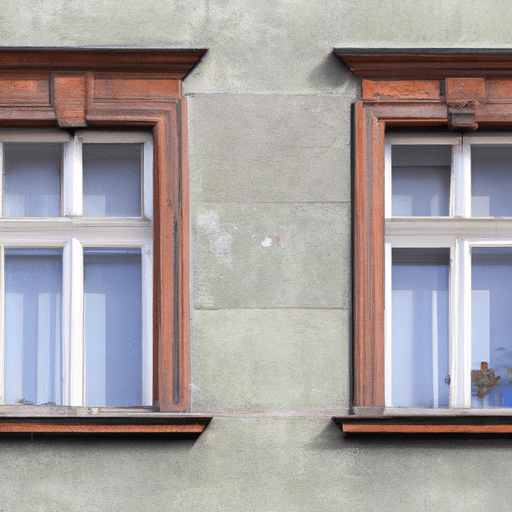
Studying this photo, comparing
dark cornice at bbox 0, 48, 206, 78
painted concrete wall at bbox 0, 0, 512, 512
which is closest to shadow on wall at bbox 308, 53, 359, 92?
painted concrete wall at bbox 0, 0, 512, 512

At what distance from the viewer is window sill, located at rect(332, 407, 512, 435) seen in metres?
5.59

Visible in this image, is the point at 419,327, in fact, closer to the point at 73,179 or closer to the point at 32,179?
the point at 73,179

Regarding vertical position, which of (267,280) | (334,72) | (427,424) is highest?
(334,72)

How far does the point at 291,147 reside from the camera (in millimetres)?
5824

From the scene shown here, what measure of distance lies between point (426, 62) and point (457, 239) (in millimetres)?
1004

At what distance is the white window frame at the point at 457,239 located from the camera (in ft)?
19.4

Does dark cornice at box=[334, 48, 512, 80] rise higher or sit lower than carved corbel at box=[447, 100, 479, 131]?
higher

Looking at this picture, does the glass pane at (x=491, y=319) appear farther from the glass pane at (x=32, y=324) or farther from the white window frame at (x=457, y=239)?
the glass pane at (x=32, y=324)

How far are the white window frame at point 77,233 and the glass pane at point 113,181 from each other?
62mm

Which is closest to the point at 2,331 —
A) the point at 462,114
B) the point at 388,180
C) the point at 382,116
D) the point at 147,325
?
the point at 147,325

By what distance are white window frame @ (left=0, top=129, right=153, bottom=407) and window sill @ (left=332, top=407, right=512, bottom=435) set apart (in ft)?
4.00

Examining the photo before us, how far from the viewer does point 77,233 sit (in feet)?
19.4

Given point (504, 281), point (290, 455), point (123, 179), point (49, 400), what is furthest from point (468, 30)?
point (49, 400)

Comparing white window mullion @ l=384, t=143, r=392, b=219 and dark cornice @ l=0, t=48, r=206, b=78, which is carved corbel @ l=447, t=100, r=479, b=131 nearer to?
white window mullion @ l=384, t=143, r=392, b=219
